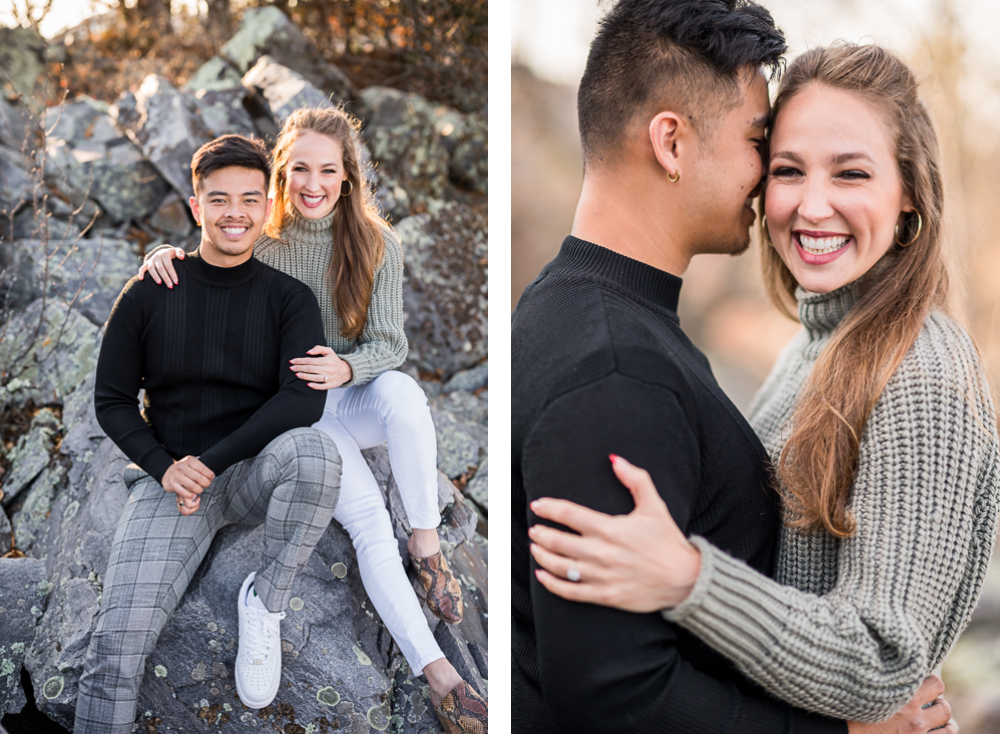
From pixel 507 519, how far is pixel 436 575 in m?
0.38

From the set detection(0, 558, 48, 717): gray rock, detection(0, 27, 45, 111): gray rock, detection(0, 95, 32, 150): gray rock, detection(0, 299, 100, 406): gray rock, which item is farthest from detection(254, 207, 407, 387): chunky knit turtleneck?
detection(0, 27, 45, 111): gray rock

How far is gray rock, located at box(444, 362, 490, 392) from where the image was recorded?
2.91m

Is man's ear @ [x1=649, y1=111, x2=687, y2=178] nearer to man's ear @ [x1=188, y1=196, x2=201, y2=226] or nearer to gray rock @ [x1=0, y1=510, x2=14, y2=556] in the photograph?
man's ear @ [x1=188, y1=196, x2=201, y2=226]

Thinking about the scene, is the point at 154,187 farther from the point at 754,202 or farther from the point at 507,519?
the point at 754,202

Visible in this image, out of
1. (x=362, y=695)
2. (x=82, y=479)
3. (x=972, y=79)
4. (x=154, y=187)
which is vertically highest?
(x=972, y=79)

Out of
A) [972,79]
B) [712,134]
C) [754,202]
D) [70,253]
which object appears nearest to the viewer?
[712,134]

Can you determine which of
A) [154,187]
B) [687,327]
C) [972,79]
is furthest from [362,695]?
[972,79]

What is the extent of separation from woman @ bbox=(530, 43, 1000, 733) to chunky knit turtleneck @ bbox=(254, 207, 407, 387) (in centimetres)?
87

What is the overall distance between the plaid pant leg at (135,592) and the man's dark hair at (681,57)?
4.77ft

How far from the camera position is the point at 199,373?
1.93 meters

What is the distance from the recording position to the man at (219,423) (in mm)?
1884

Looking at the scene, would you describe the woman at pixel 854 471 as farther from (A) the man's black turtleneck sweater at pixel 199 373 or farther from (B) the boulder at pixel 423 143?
(B) the boulder at pixel 423 143

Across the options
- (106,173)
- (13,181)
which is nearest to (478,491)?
(106,173)

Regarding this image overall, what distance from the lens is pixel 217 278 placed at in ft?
6.42
